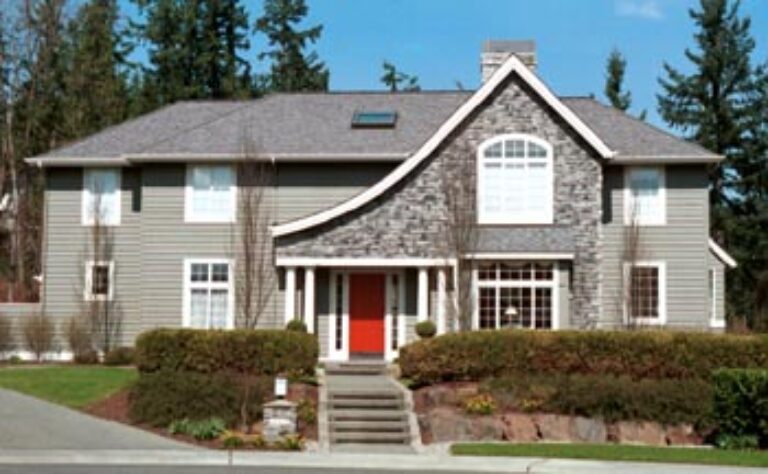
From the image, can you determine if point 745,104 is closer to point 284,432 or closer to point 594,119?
point 594,119

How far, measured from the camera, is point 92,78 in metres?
52.0

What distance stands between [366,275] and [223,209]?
14.4 ft

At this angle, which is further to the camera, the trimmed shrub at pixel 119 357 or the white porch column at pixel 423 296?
the trimmed shrub at pixel 119 357

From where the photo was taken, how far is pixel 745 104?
5309cm

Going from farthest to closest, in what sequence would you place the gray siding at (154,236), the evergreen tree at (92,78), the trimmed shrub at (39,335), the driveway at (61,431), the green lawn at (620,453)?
the evergreen tree at (92,78)
the trimmed shrub at (39,335)
the gray siding at (154,236)
the driveway at (61,431)
the green lawn at (620,453)

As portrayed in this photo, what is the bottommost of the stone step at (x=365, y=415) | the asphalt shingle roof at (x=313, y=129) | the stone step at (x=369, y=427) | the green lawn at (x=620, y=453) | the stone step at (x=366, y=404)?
the green lawn at (x=620, y=453)

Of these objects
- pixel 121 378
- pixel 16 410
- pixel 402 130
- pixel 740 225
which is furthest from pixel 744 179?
pixel 16 410

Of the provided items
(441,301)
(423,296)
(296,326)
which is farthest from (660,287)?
(296,326)

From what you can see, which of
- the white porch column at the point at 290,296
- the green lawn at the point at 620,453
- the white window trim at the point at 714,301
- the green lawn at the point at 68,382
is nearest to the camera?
the green lawn at the point at 620,453

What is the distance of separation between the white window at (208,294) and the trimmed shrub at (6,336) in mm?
5455

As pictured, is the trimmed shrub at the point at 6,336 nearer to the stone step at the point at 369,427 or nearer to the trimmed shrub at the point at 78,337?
the trimmed shrub at the point at 78,337

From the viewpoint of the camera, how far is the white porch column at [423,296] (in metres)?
26.3

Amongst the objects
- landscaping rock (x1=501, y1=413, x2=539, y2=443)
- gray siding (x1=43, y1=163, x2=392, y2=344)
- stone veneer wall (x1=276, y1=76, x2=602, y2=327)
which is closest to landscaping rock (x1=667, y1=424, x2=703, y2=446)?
landscaping rock (x1=501, y1=413, x2=539, y2=443)

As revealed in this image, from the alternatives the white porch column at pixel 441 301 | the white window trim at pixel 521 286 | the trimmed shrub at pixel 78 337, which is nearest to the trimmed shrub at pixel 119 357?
the trimmed shrub at pixel 78 337
